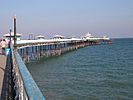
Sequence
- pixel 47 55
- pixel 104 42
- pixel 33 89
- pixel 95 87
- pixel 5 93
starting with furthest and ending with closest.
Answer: pixel 104 42 < pixel 47 55 < pixel 95 87 < pixel 5 93 < pixel 33 89

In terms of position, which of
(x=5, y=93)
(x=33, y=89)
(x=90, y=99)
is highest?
(x=33, y=89)

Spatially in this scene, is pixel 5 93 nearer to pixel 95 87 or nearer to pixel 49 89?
pixel 49 89

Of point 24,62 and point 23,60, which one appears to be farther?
point 23,60

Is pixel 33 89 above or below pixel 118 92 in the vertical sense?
above

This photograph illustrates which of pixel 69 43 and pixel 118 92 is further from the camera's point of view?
pixel 69 43

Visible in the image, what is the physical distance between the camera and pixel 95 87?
17.7 meters

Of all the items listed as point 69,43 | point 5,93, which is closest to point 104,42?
point 69,43

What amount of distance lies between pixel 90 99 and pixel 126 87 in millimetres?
4462

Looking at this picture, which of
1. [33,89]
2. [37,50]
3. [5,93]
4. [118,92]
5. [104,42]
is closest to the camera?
[33,89]

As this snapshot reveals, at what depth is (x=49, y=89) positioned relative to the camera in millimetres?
16750

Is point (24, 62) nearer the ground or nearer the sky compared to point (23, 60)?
nearer the sky

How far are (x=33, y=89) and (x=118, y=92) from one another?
13.4 m

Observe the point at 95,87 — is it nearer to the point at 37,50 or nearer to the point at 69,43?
the point at 37,50

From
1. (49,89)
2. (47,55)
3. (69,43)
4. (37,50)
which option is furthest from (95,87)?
(69,43)
